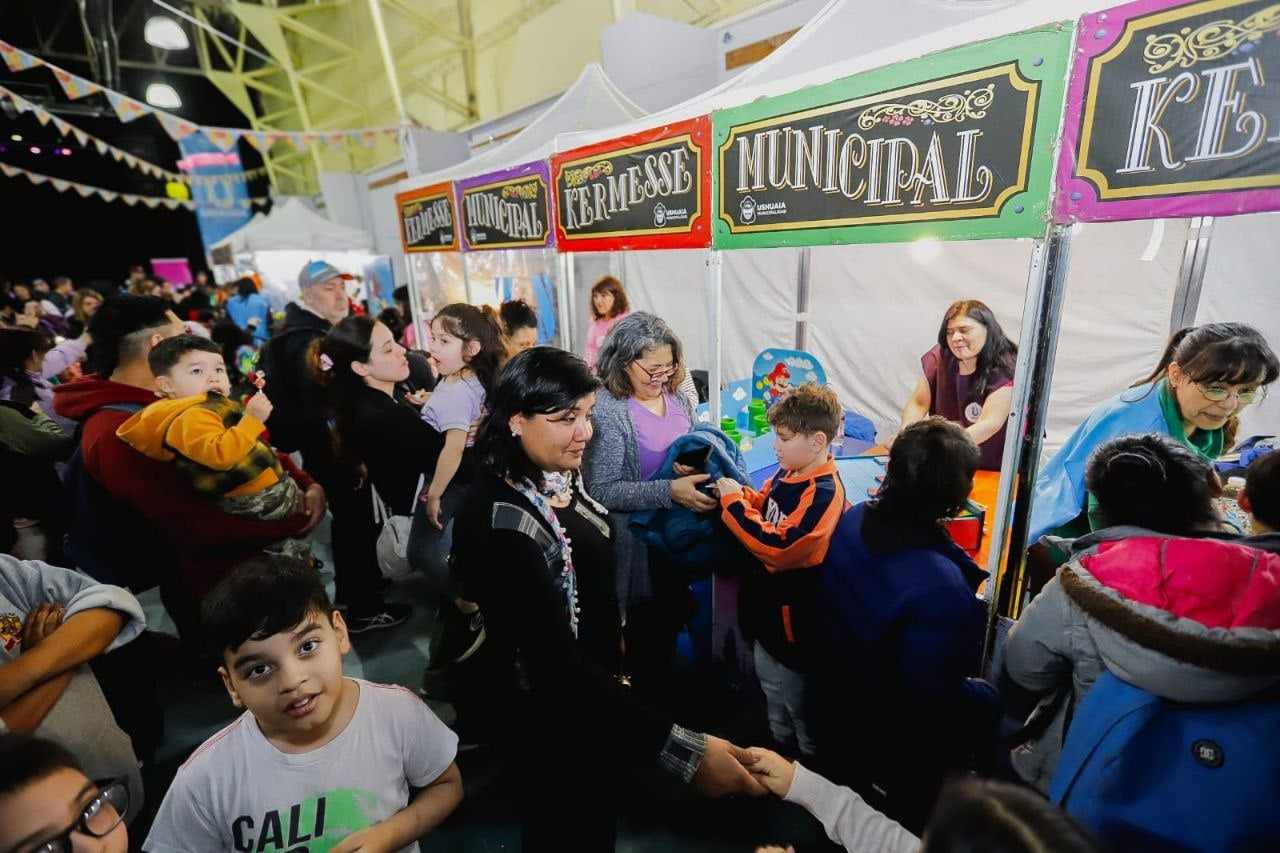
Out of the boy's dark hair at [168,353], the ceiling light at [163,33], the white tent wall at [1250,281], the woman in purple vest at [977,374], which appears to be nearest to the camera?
the boy's dark hair at [168,353]

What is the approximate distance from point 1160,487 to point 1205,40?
3.76 ft

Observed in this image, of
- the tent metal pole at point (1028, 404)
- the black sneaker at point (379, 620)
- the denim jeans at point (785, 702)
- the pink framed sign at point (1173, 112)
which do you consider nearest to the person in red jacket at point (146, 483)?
the black sneaker at point (379, 620)

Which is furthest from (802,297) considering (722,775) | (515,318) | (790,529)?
(722,775)

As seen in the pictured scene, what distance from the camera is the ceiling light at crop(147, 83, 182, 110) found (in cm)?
1540

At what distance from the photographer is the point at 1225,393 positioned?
2.21m

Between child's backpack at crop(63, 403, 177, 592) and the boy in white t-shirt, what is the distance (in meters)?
1.87

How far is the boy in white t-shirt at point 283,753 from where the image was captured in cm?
124

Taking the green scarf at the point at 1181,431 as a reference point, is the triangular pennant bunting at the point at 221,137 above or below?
above

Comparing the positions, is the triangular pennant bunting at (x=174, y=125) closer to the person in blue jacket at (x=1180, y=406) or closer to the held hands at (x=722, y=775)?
the held hands at (x=722, y=775)

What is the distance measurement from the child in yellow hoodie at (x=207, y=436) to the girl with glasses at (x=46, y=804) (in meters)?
1.61

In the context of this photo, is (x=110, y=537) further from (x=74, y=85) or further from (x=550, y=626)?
(x=74, y=85)

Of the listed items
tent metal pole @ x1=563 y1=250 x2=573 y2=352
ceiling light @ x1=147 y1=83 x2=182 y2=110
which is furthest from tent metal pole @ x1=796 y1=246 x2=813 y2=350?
ceiling light @ x1=147 y1=83 x2=182 y2=110

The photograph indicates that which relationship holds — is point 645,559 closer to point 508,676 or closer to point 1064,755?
point 508,676

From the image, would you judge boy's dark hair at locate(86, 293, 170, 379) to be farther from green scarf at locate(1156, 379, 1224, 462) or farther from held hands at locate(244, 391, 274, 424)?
green scarf at locate(1156, 379, 1224, 462)
